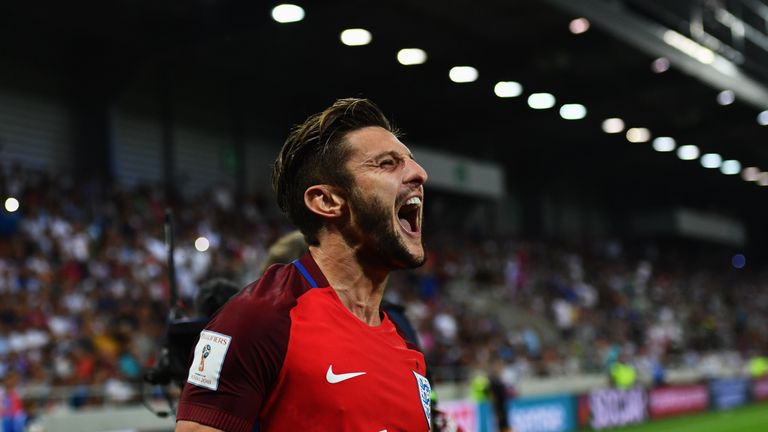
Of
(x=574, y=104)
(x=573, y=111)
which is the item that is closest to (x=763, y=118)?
(x=573, y=111)

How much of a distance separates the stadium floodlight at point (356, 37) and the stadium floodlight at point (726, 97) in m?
10.3

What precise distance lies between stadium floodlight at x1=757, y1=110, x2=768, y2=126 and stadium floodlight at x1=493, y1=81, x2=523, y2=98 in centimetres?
833

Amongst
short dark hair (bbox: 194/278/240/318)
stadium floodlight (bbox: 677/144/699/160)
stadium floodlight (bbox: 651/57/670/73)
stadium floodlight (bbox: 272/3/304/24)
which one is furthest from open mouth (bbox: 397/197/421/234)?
stadium floodlight (bbox: 677/144/699/160)

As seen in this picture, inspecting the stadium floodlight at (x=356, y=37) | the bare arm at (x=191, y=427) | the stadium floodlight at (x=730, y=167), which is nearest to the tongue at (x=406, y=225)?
the bare arm at (x=191, y=427)

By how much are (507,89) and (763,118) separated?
9584 millimetres

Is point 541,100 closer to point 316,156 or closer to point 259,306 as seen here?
point 316,156

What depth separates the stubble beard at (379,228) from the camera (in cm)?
248

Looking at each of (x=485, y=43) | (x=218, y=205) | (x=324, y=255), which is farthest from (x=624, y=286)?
(x=324, y=255)

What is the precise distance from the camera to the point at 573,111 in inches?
1138

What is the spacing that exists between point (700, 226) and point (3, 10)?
33.7 metres

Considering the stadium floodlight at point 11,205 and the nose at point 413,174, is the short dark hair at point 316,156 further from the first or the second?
the stadium floodlight at point 11,205

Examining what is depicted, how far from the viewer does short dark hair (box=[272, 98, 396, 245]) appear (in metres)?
2.51

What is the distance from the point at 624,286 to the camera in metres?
35.1

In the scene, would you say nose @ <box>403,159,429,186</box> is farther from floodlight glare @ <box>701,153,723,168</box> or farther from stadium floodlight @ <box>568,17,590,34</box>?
floodlight glare @ <box>701,153,723,168</box>
